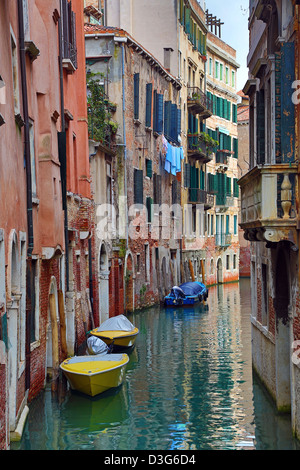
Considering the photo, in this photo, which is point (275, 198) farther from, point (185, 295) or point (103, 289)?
point (185, 295)

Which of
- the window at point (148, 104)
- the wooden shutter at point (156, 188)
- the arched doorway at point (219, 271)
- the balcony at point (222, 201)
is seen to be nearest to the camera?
the window at point (148, 104)

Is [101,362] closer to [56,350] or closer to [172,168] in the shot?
[56,350]

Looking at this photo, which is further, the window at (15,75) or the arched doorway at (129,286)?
the arched doorway at (129,286)

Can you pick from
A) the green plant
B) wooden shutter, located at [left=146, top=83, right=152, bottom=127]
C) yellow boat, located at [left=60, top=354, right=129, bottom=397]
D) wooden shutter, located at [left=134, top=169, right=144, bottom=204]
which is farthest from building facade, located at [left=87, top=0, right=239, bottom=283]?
yellow boat, located at [left=60, top=354, right=129, bottom=397]

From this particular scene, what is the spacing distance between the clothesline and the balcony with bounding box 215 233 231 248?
34.4ft

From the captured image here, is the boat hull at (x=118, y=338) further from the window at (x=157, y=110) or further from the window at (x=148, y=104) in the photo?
the window at (x=157, y=110)

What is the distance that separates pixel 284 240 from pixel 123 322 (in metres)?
9.62

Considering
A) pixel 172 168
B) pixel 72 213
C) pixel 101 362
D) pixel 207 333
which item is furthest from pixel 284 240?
pixel 172 168

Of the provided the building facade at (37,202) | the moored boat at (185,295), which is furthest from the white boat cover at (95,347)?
the moored boat at (185,295)

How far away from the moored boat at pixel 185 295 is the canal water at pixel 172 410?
971 centimetres

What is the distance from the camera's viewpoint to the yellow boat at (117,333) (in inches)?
715

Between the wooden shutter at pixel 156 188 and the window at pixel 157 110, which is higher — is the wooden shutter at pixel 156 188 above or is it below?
below

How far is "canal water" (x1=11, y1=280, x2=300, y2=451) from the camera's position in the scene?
35.6 feet

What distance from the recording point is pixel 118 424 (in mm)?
12117
